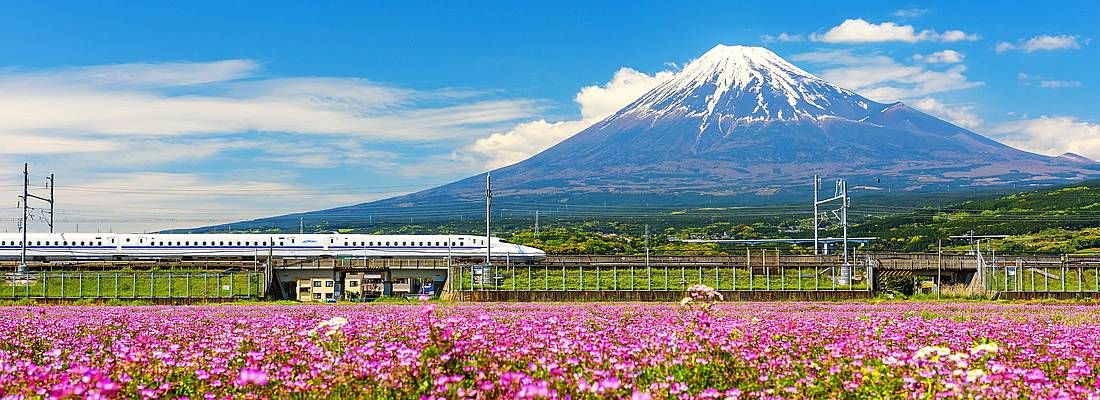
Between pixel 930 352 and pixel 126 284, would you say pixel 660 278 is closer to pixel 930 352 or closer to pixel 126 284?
pixel 126 284

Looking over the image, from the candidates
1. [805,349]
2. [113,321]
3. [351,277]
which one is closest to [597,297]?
[113,321]

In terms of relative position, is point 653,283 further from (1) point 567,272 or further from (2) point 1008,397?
(2) point 1008,397

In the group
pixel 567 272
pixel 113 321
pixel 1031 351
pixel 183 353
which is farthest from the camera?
pixel 567 272

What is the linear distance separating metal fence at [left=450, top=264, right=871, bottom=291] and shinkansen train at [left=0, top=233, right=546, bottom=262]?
2579 cm

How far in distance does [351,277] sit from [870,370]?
94136 mm

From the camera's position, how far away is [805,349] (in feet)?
35.1

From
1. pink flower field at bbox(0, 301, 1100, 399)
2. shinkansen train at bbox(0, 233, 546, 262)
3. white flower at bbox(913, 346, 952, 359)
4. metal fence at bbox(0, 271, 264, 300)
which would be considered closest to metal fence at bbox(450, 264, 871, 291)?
metal fence at bbox(0, 271, 264, 300)

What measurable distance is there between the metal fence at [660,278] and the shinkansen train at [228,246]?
84.6 feet

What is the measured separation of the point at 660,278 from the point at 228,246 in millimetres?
43374

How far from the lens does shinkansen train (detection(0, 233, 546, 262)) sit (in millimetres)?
→ 83062

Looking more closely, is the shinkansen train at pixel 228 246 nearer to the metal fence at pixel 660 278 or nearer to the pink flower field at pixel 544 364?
the metal fence at pixel 660 278

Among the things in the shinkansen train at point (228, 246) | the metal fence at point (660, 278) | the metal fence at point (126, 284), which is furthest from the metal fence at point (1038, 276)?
the shinkansen train at point (228, 246)

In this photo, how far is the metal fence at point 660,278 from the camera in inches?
1971

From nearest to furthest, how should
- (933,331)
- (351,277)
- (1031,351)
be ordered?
1. (1031,351)
2. (933,331)
3. (351,277)
